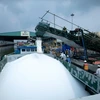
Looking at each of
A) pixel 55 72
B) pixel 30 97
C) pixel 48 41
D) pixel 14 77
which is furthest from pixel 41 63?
pixel 48 41

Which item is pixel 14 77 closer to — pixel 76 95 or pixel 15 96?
pixel 15 96

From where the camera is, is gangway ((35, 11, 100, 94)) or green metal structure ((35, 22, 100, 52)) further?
green metal structure ((35, 22, 100, 52))

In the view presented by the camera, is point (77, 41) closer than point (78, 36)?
No

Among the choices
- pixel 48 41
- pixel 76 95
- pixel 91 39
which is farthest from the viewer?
pixel 48 41

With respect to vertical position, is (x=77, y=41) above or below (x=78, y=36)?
below

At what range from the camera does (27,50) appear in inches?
690

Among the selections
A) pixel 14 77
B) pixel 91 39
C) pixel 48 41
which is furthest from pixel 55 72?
pixel 48 41

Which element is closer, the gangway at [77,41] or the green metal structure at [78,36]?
the gangway at [77,41]

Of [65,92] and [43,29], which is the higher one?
[43,29]

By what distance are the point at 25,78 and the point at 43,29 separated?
14539 millimetres

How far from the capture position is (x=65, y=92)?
12.8ft

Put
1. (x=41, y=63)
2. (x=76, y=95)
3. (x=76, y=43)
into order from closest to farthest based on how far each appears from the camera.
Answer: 1. (x=76, y=95)
2. (x=41, y=63)
3. (x=76, y=43)

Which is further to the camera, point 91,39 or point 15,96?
point 91,39

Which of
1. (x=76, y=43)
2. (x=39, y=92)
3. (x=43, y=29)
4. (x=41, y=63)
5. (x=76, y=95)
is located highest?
(x=43, y=29)
